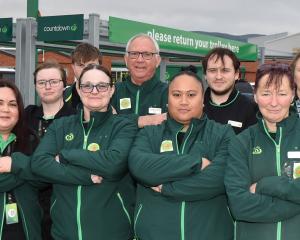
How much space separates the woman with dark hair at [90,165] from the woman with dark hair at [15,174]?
0.49 ft

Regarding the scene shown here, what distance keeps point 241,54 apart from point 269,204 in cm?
1244

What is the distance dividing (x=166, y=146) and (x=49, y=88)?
1.28 metres

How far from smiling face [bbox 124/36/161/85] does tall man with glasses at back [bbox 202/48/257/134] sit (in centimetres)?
52

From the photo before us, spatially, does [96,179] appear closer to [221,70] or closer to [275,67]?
[275,67]

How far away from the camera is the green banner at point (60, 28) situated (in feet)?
24.1

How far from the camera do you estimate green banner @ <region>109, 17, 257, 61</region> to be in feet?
26.7

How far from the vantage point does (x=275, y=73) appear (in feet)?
9.36

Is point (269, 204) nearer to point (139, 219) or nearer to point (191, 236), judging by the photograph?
point (191, 236)

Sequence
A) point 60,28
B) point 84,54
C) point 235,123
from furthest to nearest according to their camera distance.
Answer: point 60,28, point 84,54, point 235,123

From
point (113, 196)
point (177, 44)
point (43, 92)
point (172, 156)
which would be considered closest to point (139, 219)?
point (113, 196)

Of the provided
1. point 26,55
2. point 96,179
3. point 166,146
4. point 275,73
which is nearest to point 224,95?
point 275,73

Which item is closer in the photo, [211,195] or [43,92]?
[211,195]

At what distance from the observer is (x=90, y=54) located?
4449 millimetres

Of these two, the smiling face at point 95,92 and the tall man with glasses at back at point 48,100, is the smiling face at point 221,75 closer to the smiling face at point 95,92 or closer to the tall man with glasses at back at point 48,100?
the smiling face at point 95,92
